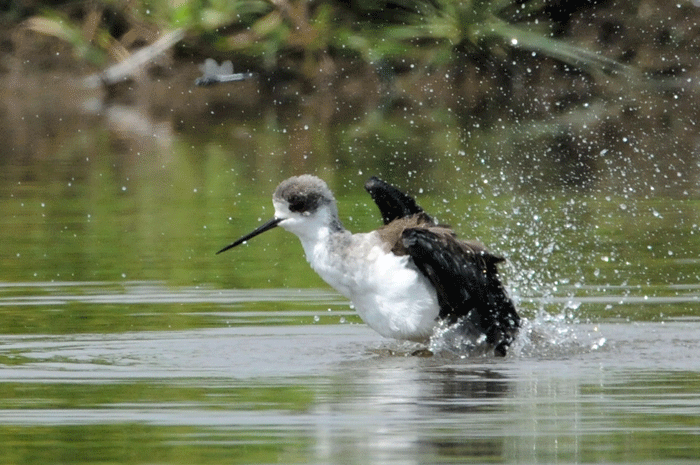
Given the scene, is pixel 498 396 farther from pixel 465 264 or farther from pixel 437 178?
pixel 437 178

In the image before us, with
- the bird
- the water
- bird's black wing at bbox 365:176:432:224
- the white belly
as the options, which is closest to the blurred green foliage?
the water

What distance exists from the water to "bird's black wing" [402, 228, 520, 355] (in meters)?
0.13

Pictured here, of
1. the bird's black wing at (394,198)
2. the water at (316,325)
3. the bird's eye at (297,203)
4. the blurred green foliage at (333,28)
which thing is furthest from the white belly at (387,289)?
the blurred green foliage at (333,28)

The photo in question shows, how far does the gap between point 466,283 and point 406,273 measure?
0.91 ft

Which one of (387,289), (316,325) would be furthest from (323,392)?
(316,325)

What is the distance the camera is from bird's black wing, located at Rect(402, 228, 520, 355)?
25.7ft

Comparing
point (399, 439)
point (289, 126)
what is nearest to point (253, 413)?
point (399, 439)

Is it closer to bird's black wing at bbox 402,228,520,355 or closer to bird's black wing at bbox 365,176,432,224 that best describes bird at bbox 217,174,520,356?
bird's black wing at bbox 402,228,520,355

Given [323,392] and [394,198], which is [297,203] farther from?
[323,392]

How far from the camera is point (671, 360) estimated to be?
25.1ft

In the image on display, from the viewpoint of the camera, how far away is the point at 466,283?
25.9 ft

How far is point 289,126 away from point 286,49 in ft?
16.9

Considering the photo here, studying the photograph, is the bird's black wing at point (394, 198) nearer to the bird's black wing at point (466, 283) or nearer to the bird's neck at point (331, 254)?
the bird's neck at point (331, 254)

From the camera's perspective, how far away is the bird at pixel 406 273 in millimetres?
7887
